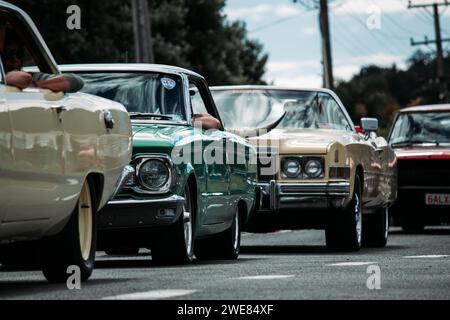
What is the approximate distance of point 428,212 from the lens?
22297 mm

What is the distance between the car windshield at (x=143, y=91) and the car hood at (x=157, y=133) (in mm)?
286

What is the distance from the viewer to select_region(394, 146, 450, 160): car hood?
21.7m

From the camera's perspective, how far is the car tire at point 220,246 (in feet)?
46.5

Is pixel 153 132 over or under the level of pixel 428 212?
over

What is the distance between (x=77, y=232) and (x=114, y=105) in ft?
3.59

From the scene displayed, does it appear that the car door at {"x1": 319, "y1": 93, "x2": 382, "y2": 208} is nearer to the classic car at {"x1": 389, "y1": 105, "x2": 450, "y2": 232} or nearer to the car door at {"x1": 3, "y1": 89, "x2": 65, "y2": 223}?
the classic car at {"x1": 389, "y1": 105, "x2": 450, "y2": 232}

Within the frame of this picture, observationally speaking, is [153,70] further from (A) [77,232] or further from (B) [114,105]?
(A) [77,232]

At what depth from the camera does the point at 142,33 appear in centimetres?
2803

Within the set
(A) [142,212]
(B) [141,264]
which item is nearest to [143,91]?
(B) [141,264]

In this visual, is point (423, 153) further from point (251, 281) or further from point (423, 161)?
point (251, 281)

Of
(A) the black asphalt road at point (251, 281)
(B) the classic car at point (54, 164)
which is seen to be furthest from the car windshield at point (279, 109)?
(B) the classic car at point (54, 164)

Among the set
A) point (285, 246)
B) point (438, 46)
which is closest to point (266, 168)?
point (285, 246)
